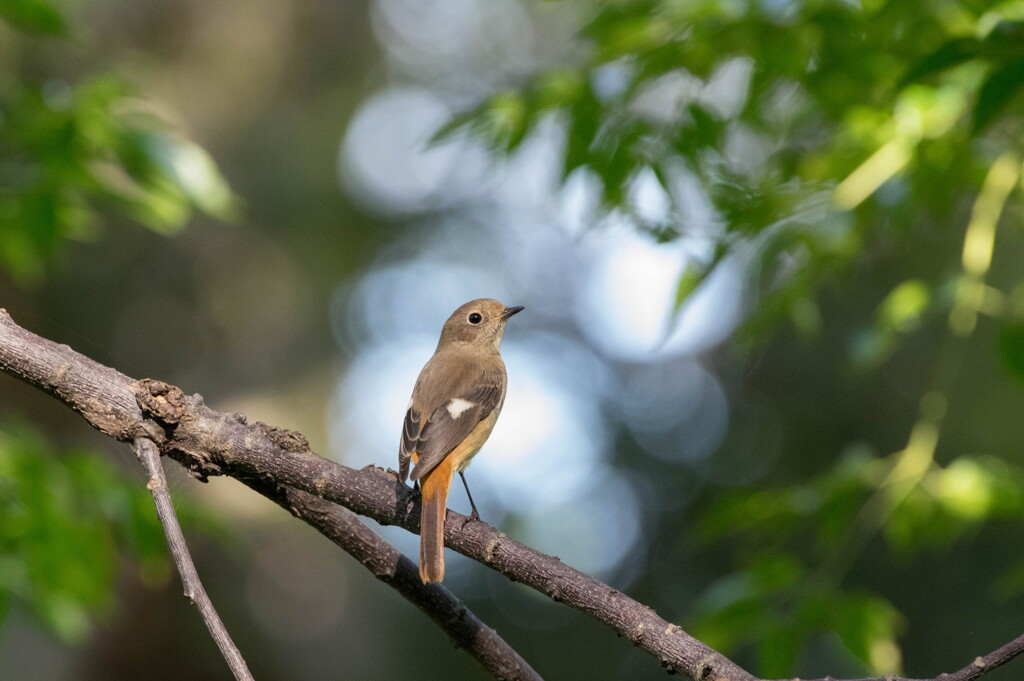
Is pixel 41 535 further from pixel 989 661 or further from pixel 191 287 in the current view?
pixel 191 287

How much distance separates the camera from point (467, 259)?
1238cm

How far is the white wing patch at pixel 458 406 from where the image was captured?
334cm

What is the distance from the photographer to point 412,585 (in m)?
2.10

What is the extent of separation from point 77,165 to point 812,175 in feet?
8.37

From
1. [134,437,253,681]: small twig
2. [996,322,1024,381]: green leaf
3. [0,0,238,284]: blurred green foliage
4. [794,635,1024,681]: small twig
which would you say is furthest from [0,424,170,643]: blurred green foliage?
[996,322,1024,381]: green leaf

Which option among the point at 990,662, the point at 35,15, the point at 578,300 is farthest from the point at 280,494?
the point at 578,300

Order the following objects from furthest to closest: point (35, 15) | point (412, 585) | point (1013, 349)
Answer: point (1013, 349), point (35, 15), point (412, 585)

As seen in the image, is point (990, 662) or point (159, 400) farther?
point (159, 400)

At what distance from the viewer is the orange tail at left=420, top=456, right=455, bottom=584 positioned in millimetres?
2180

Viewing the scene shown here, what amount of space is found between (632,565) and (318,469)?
9786 millimetres

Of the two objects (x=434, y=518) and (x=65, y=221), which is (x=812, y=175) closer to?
(x=434, y=518)

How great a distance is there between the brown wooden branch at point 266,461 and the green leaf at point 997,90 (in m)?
1.45

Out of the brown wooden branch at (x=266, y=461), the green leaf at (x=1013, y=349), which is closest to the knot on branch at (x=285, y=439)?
the brown wooden branch at (x=266, y=461)

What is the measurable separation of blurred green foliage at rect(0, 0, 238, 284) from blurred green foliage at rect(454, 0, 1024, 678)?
92cm
